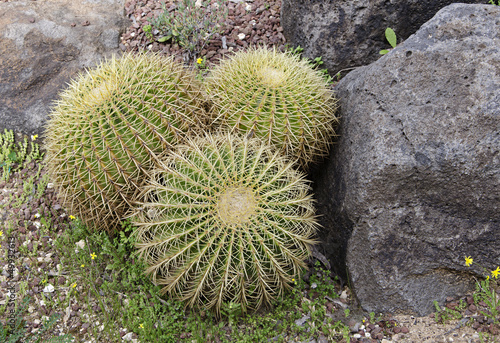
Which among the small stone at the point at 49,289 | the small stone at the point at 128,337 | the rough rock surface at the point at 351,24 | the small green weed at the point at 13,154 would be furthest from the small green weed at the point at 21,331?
the rough rock surface at the point at 351,24

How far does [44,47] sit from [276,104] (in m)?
3.42

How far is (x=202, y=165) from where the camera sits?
9.64 feet

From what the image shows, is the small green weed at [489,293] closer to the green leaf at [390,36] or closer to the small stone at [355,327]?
the small stone at [355,327]

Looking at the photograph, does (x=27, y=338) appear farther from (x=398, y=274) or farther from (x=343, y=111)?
(x=343, y=111)

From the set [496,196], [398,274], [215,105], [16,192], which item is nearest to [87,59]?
[16,192]

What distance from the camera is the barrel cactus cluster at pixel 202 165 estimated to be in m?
2.79

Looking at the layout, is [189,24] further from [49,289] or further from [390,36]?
[49,289]

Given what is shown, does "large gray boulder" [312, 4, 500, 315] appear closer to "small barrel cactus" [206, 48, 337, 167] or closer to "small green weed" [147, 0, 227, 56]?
"small barrel cactus" [206, 48, 337, 167]

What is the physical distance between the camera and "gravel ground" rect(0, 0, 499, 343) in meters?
3.07

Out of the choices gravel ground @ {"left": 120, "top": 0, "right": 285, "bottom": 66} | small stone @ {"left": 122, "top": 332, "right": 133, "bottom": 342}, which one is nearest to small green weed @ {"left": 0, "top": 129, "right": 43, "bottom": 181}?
gravel ground @ {"left": 120, "top": 0, "right": 285, "bottom": 66}

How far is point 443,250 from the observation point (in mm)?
3123

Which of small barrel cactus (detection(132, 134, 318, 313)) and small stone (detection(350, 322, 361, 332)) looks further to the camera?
→ small stone (detection(350, 322, 361, 332))

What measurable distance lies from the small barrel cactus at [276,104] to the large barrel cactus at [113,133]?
35 cm

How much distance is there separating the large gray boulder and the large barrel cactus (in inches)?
56.1
